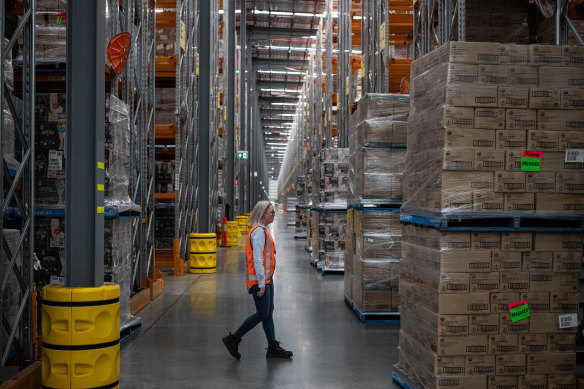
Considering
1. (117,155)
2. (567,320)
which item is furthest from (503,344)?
(117,155)

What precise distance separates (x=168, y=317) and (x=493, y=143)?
5.03 metres

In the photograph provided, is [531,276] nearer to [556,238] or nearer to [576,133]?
[556,238]

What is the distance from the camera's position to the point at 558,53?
13.7 ft

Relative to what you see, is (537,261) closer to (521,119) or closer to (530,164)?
A: (530,164)

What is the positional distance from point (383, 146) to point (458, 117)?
2.97 meters

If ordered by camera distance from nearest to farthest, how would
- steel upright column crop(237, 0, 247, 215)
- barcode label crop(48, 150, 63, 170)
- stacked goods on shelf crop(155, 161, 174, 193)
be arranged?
barcode label crop(48, 150, 63, 170) < stacked goods on shelf crop(155, 161, 174, 193) < steel upright column crop(237, 0, 247, 215)

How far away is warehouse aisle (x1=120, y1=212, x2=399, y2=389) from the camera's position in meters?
4.72

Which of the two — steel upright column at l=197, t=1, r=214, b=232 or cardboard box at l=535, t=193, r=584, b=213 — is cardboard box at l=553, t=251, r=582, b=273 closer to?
cardboard box at l=535, t=193, r=584, b=213

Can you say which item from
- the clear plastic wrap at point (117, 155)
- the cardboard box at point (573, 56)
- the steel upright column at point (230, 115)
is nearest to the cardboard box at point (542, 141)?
the cardboard box at point (573, 56)

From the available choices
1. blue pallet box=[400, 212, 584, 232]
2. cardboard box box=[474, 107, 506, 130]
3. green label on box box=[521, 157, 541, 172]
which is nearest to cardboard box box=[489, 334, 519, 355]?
blue pallet box=[400, 212, 584, 232]

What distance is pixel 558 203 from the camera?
4098 mm

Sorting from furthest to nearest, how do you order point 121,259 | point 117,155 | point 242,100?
point 242,100
point 121,259
point 117,155

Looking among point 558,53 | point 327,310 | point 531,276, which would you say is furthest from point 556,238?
point 327,310

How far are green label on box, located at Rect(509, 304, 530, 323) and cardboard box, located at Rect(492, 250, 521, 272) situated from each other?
0.97 ft
